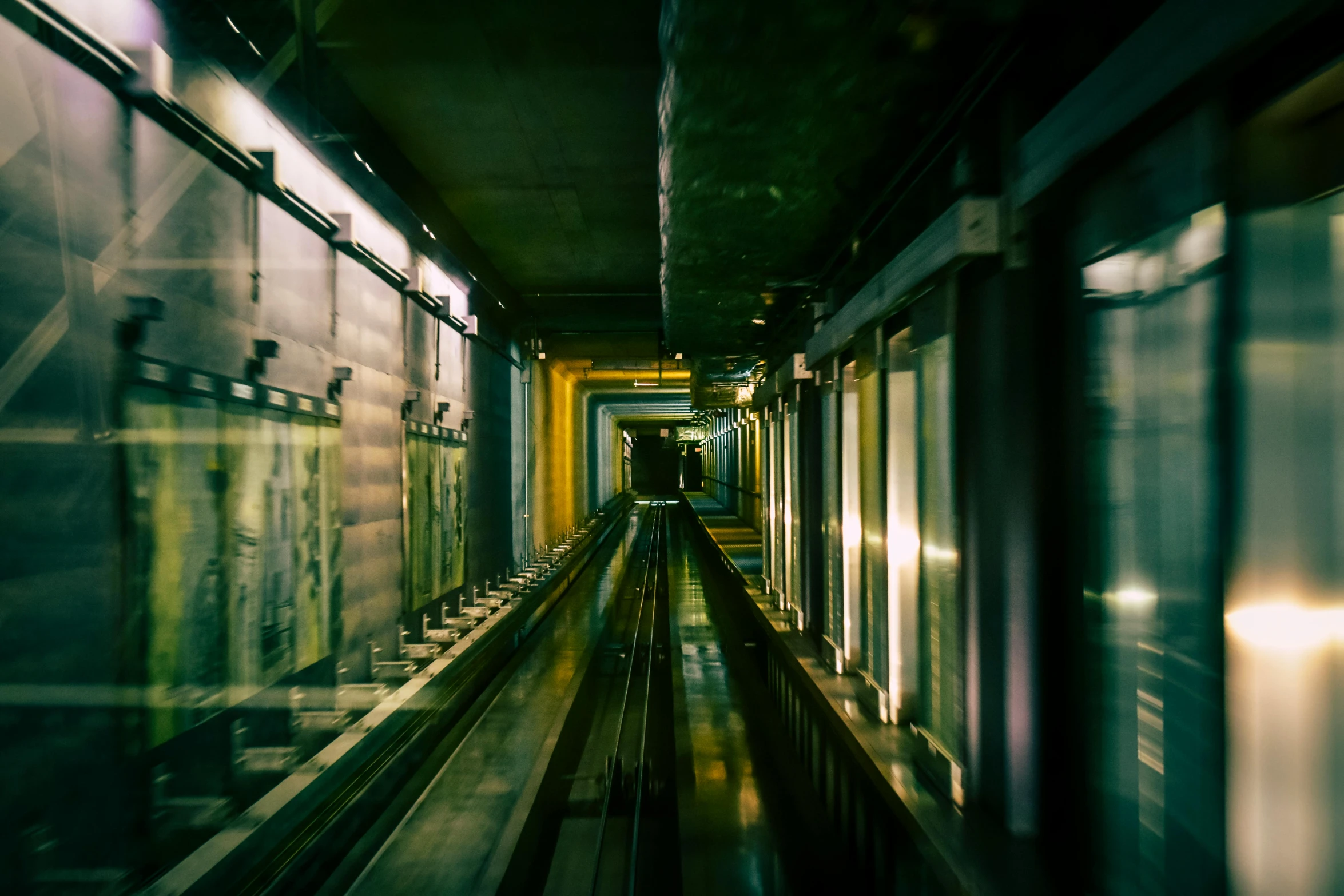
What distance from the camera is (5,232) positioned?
2260 millimetres

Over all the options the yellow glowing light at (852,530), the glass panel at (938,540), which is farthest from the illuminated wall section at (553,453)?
the glass panel at (938,540)

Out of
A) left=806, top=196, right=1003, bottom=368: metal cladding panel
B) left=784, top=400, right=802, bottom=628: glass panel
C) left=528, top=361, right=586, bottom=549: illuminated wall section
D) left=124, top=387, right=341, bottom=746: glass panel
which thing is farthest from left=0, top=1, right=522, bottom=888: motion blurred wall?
left=528, top=361, right=586, bottom=549: illuminated wall section

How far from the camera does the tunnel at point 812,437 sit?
5.79 ft

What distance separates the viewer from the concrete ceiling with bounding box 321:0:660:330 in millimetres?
4243

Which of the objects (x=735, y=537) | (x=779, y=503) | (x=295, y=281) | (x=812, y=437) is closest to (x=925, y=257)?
(x=812, y=437)

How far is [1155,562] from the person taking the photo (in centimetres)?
211

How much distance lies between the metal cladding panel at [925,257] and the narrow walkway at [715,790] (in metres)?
3.07

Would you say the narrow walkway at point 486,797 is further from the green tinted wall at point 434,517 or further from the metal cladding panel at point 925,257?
the metal cladding panel at point 925,257

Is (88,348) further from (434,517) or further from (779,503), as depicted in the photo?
(779,503)

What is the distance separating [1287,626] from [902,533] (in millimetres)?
2368

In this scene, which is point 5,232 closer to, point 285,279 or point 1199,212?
point 285,279

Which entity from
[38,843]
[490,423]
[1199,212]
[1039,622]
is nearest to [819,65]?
[1199,212]

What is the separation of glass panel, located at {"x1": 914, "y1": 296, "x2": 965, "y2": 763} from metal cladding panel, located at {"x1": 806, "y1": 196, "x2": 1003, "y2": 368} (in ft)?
Answer: 0.59

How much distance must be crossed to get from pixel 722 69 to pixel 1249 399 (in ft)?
6.86
